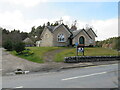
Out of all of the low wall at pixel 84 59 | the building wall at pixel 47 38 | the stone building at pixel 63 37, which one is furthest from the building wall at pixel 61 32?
the low wall at pixel 84 59

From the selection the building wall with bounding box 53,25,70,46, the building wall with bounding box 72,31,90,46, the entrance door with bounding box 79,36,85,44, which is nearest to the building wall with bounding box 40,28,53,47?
the building wall with bounding box 53,25,70,46

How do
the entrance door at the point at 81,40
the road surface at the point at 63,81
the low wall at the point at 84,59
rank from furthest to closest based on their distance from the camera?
the entrance door at the point at 81,40
the low wall at the point at 84,59
the road surface at the point at 63,81

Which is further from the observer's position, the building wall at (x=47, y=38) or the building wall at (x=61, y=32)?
the building wall at (x=47, y=38)

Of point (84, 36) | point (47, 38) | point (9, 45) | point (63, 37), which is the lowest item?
point (9, 45)

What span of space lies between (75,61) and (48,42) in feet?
70.9

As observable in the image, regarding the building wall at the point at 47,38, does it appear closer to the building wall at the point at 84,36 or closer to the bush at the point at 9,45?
the building wall at the point at 84,36

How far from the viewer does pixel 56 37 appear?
38688 millimetres

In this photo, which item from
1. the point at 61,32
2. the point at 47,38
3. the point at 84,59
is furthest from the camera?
the point at 47,38

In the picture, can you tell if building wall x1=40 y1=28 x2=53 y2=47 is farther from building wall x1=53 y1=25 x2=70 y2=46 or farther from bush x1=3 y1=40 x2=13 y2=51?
bush x1=3 y1=40 x2=13 y2=51

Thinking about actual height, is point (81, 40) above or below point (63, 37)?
below

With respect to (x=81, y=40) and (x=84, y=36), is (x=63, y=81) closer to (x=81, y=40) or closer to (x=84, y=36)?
(x=81, y=40)

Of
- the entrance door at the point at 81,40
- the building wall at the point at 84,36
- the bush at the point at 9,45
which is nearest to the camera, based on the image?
the bush at the point at 9,45

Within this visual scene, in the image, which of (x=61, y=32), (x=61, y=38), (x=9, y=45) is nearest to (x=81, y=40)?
(x=61, y=38)

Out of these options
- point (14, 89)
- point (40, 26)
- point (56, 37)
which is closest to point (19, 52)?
point (56, 37)
